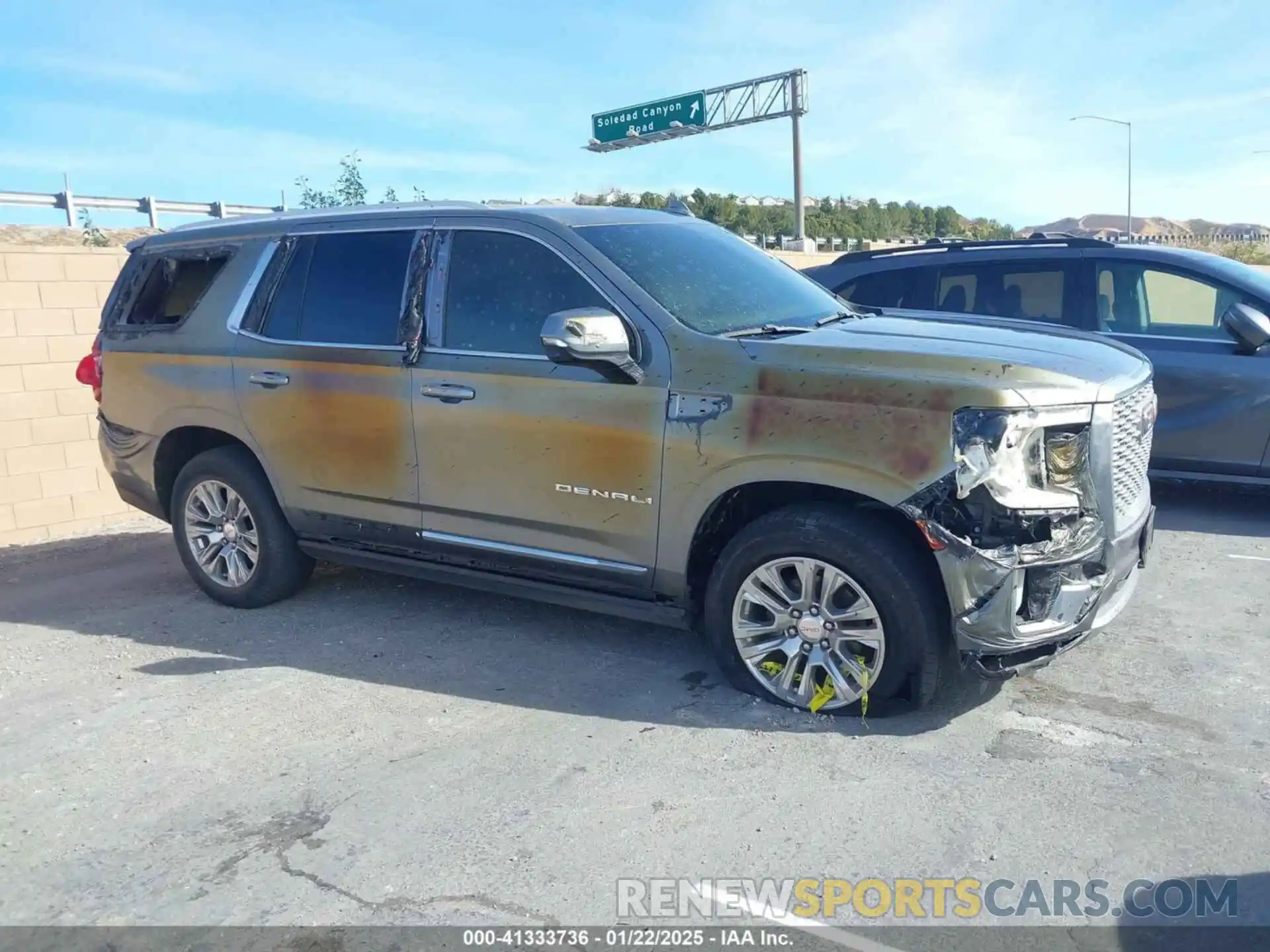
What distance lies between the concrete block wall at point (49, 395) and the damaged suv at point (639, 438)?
212cm

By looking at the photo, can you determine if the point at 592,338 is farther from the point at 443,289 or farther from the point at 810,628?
the point at 810,628

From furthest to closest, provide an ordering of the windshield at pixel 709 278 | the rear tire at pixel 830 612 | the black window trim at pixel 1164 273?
the black window trim at pixel 1164 273 → the windshield at pixel 709 278 → the rear tire at pixel 830 612

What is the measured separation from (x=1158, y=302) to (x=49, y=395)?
8.02 meters

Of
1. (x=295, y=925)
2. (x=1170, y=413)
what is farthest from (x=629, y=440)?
(x=1170, y=413)

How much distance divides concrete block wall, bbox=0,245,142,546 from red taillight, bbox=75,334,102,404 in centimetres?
170

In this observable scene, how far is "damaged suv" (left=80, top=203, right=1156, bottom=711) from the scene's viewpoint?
158 inches

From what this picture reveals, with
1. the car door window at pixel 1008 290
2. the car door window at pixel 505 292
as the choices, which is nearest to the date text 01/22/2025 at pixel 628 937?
the car door window at pixel 505 292

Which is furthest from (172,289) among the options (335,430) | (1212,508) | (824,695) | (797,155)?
(797,155)

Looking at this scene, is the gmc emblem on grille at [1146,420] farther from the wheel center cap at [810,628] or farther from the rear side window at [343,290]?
the rear side window at [343,290]

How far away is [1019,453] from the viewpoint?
3902 mm

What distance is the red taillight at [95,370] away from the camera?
21.3ft

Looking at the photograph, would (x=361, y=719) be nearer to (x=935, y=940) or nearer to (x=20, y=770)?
(x=20, y=770)

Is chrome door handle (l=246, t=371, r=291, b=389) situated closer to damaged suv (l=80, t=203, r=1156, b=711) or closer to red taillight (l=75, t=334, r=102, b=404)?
damaged suv (l=80, t=203, r=1156, b=711)

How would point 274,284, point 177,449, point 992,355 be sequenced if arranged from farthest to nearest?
point 177,449
point 274,284
point 992,355
